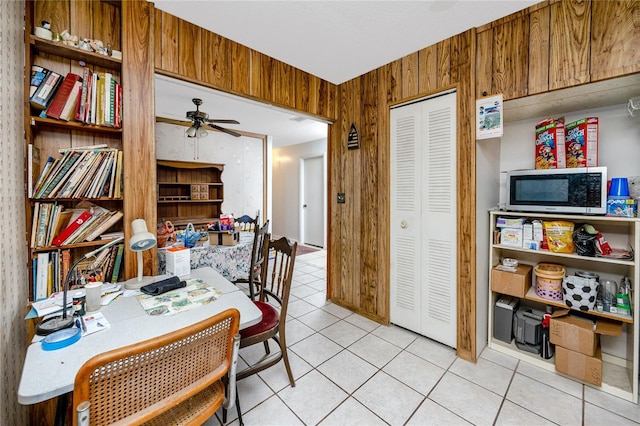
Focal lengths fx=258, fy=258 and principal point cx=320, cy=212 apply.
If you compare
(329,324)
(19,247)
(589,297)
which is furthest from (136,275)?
(589,297)

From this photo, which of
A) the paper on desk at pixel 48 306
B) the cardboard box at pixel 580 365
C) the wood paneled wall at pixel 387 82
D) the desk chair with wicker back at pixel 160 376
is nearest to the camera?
the desk chair with wicker back at pixel 160 376

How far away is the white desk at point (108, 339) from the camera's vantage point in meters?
0.80

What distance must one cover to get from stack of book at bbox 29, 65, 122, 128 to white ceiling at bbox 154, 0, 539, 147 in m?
0.39

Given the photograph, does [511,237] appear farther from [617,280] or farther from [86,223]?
[86,223]

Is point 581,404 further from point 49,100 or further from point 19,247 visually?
point 49,100

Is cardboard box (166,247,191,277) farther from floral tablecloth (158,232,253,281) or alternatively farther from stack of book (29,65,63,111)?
stack of book (29,65,63,111)

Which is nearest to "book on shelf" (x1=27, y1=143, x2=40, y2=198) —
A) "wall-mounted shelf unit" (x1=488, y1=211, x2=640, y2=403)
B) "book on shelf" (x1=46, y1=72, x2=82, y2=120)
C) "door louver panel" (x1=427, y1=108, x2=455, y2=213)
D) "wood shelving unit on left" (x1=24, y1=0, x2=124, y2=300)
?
"wood shelving unit on left" (x1=24, y1=0, x2=124, y2=300)

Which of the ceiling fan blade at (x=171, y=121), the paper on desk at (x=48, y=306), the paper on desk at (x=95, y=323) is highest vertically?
the ceiling fan blade at (x=171, y=121)

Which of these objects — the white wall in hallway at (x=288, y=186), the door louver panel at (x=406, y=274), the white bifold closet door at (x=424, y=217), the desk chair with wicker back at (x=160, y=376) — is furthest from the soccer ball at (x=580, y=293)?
the white wall in hallway at (x=288, y=186)

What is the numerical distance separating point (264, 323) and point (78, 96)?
5.83ft

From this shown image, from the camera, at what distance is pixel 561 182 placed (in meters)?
1.88

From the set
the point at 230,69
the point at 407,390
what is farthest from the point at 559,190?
the point at 230,69

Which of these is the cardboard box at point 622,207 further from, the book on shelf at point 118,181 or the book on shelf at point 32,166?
the book on shelf at point 32,166

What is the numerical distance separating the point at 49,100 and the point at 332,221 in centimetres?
250
